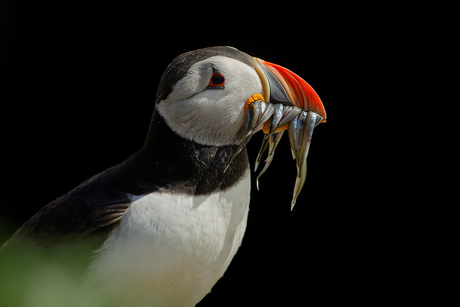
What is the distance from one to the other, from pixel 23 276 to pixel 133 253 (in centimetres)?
62

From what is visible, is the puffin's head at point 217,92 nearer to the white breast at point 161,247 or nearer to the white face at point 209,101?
the white face at point 209,101

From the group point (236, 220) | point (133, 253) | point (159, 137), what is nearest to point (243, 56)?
point (159, 137)

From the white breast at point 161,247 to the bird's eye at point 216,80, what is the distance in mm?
560

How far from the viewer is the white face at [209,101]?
2529mm

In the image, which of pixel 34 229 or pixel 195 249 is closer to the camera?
pixel 195 249

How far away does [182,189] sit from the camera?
2596mm

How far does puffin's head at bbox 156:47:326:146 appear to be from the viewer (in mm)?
2529

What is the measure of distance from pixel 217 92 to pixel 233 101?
0.09 metres

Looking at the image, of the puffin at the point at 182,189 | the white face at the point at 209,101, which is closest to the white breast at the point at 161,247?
the puffin at the point at 182,189

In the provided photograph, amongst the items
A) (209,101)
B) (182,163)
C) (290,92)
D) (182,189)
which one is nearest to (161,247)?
(182,189)

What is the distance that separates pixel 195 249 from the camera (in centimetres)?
257

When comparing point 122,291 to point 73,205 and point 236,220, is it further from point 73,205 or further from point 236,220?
point 236,220

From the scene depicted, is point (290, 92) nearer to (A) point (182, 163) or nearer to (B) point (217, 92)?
Result: (B) point (217, 92)

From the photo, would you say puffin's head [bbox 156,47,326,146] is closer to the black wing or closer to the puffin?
the puffin
